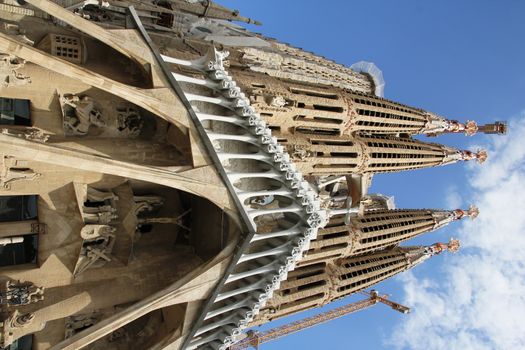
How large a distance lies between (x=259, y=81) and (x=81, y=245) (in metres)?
9.90

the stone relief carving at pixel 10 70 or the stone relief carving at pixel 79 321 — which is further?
the stone relief carving at pixel 79 321

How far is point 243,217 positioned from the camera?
Answer: 17.5 meters

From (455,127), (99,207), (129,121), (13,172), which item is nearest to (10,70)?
(13,172)

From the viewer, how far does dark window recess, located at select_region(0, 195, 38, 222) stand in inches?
629

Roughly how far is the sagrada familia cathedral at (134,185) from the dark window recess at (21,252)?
0.19ft

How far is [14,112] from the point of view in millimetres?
15750

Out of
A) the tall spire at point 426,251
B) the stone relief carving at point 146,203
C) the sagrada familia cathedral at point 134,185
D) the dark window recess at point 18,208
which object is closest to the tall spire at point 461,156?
the tall spire at point 426,251

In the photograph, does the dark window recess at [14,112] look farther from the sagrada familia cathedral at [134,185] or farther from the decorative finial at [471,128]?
the decorative finial at [471,128]

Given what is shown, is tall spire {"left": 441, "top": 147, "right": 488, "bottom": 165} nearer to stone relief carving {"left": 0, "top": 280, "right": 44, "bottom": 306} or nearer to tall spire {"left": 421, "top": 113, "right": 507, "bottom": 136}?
tall spire {"left": 421, "top": 113, "right": 507, "bottom": 136}

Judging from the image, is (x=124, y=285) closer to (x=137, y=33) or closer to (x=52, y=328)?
(x=52, y=328)

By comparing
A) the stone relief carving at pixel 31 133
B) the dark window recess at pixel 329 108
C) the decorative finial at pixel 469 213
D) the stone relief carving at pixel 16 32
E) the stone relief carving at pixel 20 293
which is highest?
the stone relief carving at pixel 16 32

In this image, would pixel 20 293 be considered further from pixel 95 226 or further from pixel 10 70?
pixel 10 70

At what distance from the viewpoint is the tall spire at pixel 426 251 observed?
136 feet

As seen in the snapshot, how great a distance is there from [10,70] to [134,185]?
17.6ft
